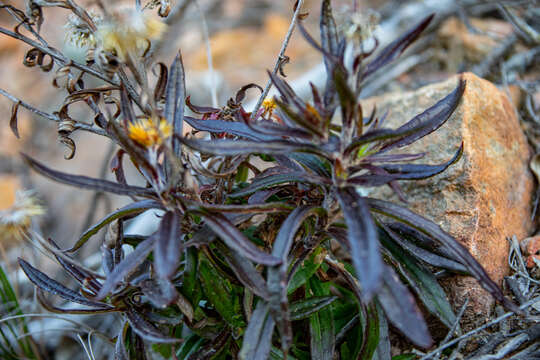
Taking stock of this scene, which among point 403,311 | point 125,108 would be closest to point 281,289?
point 403,311

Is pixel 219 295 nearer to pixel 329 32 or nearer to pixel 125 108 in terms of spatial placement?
pixel 125 108

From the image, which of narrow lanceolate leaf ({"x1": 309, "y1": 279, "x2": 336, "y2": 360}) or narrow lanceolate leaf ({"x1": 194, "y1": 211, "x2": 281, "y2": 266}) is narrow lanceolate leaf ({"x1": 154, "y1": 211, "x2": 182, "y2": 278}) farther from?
narrow lanceolate leaf ({"x1": 309, "y1": 279, "x2": 336, "y2": 360})

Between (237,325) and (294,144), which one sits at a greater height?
(294,144)

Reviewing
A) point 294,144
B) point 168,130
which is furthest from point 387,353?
point 168,130

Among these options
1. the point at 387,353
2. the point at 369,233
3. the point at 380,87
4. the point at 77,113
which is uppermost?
the point at 77,113

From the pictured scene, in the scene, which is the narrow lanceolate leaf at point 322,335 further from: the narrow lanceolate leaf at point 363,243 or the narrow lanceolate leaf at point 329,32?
the narrow lanceolate leaf at point 329,32

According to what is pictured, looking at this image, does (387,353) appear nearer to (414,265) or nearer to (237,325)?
(414,265)

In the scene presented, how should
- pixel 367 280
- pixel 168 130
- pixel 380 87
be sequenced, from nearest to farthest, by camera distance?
pixel 367 280 < pixel 168 130 < pixel 380 87
